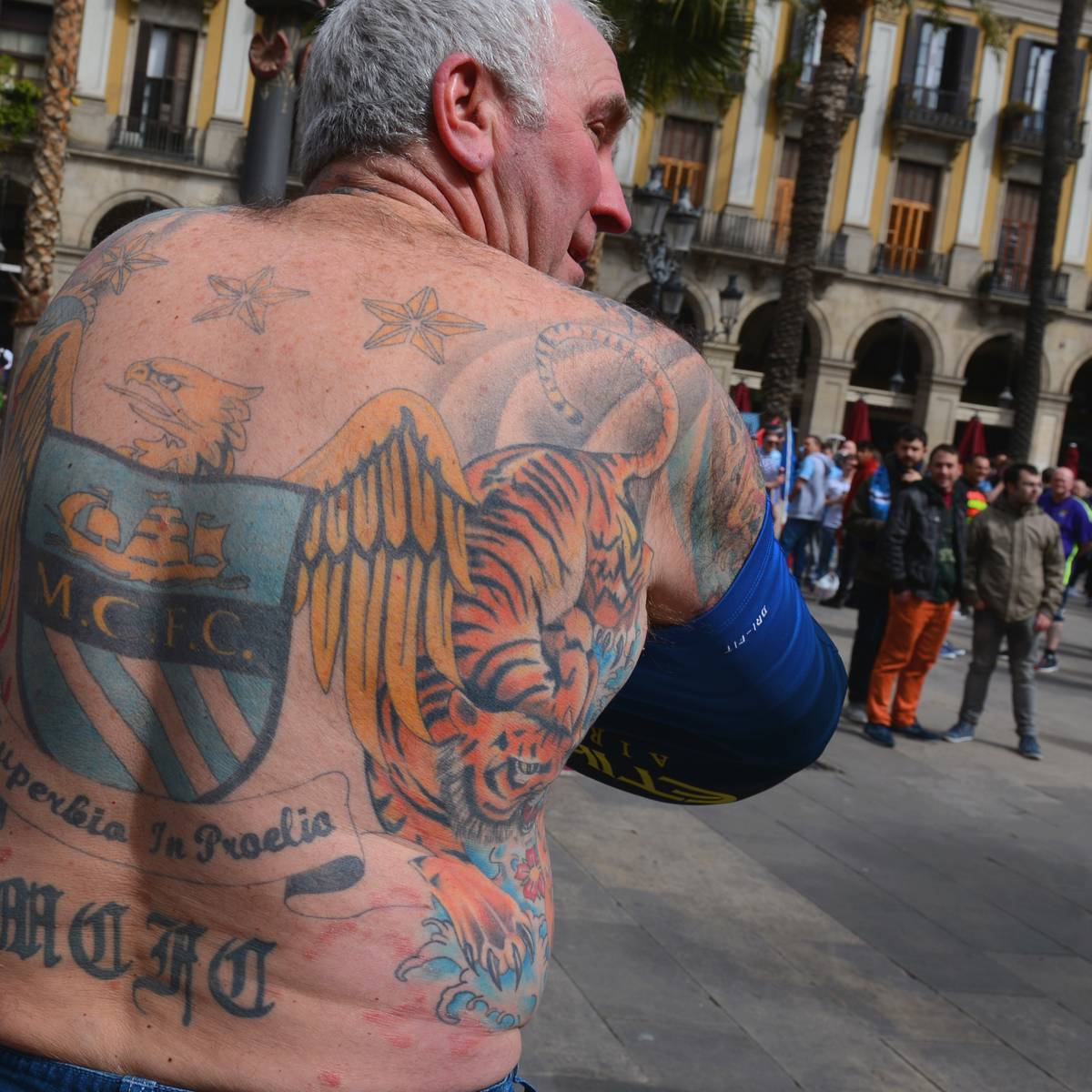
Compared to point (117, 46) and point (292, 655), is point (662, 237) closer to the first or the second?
point (292, 655)

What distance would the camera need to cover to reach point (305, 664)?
48.1 inches

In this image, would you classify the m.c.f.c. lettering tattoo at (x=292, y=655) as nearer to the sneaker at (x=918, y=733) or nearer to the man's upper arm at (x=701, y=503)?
the man's upper arm at (x=701, y=503)

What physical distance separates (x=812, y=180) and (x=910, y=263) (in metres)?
17.5

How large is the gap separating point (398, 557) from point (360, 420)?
118mm

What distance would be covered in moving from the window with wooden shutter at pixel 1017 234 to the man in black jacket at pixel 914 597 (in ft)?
86.2

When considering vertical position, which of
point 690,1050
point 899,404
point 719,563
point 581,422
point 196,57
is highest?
point 196,57

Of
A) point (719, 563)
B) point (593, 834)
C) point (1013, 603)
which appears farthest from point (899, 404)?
point (719, 563)

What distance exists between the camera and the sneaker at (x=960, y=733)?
27.2 feet

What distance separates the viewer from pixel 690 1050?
3.50 metres

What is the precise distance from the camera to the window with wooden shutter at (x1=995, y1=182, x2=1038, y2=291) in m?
32.9

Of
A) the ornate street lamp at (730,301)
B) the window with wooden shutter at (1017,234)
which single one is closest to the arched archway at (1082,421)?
the window with wooden shutter at (1017,234)

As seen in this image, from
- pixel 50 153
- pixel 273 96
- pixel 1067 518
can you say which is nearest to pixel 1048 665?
pixel 1067 518

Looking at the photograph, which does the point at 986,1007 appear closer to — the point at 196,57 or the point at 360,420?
the point at 360,420

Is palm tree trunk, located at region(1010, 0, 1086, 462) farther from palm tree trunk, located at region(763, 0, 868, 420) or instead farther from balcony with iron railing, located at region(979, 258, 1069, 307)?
balcony with iron railing, located at region(979, 258, 1069, 307)
